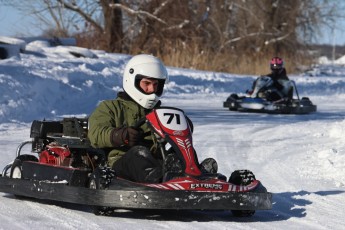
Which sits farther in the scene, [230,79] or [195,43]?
[195,43]

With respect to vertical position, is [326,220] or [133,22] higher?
[133,22]

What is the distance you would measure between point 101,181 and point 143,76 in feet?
3.82

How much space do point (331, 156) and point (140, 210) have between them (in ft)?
13.1

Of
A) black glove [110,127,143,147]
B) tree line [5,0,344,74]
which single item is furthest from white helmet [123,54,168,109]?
tree line [5,0,344,74]

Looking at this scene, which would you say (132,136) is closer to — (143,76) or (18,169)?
(143,76)

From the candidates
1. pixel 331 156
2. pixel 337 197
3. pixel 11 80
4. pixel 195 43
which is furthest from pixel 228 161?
pixel 195 43

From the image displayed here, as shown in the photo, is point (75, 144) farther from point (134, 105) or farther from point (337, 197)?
point (337, 197)

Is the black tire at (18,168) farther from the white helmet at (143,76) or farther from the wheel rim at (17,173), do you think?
the white helmet at (143,76)

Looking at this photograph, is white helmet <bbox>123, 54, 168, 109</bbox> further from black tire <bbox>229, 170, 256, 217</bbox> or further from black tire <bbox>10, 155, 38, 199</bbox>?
black tire <bbox>10, 155, 38, 199</bbox>

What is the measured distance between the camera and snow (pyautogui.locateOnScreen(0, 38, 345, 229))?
5.98 m

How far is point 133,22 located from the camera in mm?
30938

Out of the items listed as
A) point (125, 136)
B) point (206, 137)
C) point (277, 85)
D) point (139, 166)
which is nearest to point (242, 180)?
point (139, 166)

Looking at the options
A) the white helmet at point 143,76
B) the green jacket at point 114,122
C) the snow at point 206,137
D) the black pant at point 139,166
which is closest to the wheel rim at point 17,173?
the snow at point 206,137

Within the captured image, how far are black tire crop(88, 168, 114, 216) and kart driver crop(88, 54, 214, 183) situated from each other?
0.26m
